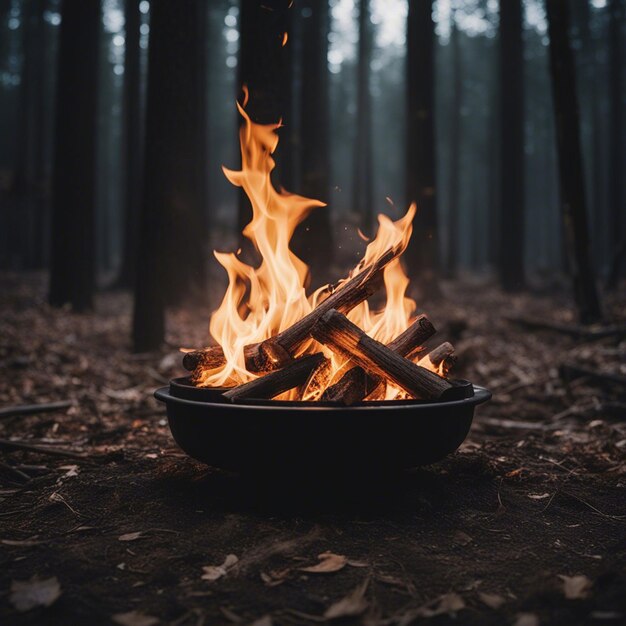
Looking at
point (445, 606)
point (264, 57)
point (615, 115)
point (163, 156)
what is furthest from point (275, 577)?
point (615, 115)

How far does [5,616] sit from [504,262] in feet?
55.7

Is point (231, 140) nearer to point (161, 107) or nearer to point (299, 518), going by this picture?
point (161, 107)

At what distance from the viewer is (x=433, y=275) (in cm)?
1383

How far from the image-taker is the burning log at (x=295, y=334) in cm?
352

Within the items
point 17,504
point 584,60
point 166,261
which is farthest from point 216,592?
point 584,60

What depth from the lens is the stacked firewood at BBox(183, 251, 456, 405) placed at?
3237mm

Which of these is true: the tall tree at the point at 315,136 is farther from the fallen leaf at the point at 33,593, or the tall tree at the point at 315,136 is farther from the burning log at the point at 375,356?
the fallen leaf at the point at 33,593

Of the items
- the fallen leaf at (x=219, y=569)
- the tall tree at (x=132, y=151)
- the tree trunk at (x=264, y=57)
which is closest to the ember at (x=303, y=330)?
the fallen leaf at (x=219, y=569)

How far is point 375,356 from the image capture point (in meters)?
3.30

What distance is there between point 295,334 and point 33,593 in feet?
6.03

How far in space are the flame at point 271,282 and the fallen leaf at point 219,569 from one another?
1.22 meters

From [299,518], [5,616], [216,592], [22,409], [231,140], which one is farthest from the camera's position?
[231,140]

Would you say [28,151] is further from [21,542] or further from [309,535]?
[309,535]

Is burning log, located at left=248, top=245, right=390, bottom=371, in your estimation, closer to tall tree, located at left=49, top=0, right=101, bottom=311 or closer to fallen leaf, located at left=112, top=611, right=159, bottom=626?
fallen leaf, located at left=112, top=611, right=159, bottom=626
